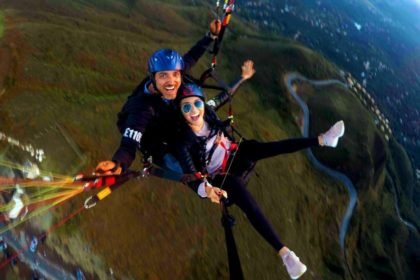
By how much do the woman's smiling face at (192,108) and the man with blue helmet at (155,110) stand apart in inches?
10.2

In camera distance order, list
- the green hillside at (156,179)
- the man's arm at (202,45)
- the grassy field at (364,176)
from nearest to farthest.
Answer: the man's arm at (202,45)
the green hillside at (156,179)
the grassy field at (364,176)

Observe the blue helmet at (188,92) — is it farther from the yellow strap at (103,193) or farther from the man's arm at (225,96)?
the yellow strap at (103,193)

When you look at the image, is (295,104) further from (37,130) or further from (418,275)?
(37,130)

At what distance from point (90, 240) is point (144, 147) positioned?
633 inches

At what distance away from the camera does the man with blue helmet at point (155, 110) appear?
7215mm

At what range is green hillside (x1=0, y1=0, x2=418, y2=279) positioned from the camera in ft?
77.8

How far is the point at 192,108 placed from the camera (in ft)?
25.6

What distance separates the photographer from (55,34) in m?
36.4

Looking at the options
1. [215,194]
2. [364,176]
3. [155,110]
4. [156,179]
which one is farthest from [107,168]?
[364,176]

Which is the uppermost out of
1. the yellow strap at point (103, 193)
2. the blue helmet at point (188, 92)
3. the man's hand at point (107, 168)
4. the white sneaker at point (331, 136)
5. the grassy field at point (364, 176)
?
the white sneaker at point (331, 136)

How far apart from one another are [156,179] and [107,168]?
22.5 meters

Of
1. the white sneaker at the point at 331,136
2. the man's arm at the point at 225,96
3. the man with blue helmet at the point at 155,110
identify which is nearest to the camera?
the man with blue helmet at the point at 155,110

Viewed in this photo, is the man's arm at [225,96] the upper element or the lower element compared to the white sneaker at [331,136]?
lower

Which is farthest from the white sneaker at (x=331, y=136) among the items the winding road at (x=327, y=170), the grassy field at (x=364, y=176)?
the grassy field at (x=364, y=176)
